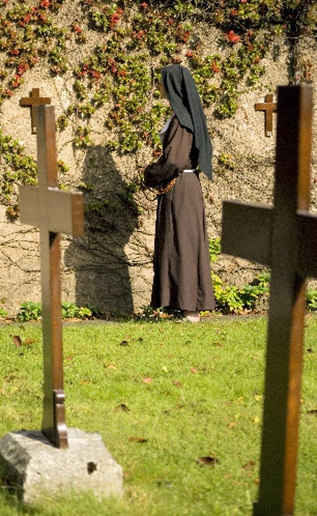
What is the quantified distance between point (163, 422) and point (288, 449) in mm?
2091

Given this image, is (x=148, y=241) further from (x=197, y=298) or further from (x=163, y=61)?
(x=163, y=61)

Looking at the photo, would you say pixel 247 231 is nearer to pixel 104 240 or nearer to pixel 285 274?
pixel 285 274

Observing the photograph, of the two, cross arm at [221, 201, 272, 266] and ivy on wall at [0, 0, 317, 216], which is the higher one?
ivy on wall at [0, 0, 317, 216]

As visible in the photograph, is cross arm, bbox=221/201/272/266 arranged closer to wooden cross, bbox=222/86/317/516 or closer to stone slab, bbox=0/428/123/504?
wooden cross, bbox=222/86/317/516

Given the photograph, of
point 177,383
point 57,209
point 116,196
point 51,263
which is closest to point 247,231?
point 57,209

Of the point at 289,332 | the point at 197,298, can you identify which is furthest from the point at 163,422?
the point at 197,298

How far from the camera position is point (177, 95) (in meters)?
7.89

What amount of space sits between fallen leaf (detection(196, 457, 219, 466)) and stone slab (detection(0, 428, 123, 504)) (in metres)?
0.56

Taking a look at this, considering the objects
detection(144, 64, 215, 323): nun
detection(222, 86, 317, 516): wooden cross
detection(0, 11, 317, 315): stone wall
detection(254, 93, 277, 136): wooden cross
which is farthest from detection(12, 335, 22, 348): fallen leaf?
detection(222, 86, 317, 516): wooden cross

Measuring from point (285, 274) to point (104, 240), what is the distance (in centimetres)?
648

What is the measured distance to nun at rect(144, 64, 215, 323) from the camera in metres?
7.89

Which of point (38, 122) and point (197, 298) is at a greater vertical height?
point (38, 122)

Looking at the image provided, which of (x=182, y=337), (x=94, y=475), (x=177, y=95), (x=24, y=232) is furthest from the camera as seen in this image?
(x=24, y=232)

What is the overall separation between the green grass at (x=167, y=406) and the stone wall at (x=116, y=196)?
3.89 ft
